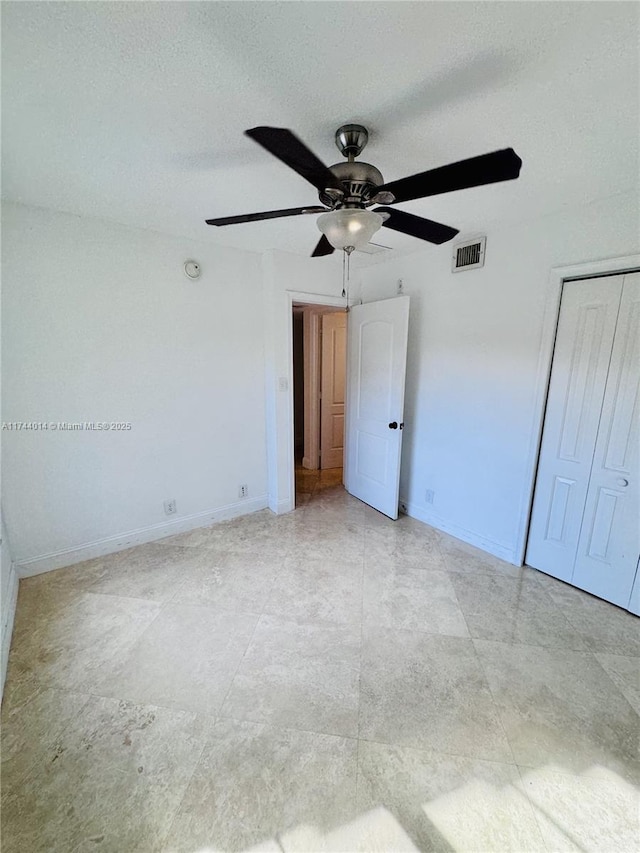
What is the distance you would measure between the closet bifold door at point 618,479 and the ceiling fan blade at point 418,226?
1128mm

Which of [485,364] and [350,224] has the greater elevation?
[350,224]

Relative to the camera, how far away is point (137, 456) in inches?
104

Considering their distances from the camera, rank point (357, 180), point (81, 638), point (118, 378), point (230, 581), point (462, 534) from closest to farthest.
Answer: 1. point (357, 180)
2. point (81, 638)
3. point (230, 581)
4. point (118, 378)
5. point (462, 534)

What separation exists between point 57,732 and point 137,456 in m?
1.66

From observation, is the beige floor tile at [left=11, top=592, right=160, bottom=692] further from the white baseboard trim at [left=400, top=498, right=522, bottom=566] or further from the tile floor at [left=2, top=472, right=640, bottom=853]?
the white baseboard trim at [left=400, top=498, right=522, bottom=566]

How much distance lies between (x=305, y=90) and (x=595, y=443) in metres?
2.36

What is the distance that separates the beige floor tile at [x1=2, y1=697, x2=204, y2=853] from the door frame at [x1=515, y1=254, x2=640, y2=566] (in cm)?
232

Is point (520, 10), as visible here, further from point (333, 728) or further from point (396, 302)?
point (333, 728)

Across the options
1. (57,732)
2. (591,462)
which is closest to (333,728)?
(57,732)

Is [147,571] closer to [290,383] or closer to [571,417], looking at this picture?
[290,383]

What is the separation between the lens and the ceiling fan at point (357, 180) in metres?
1.02

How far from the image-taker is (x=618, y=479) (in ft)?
6.57

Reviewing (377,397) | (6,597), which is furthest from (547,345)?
(6,597)

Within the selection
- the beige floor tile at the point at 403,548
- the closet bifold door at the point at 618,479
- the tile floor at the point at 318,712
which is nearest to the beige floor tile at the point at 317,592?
the tile floor at the point at 318,712
